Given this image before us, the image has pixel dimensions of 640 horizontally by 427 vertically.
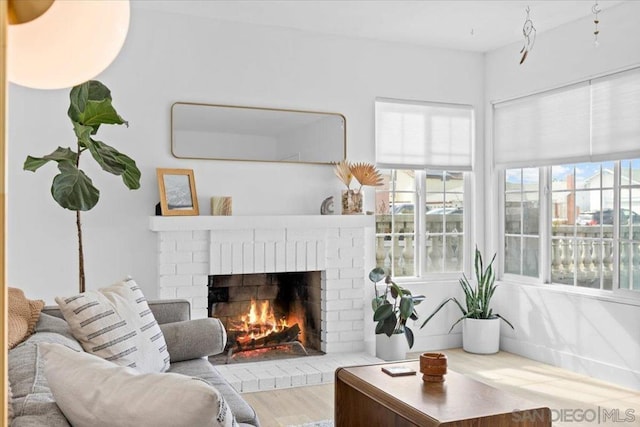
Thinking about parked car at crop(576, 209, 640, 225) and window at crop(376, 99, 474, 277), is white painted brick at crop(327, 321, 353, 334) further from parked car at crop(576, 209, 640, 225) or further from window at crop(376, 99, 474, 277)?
parked car at crop(576, 209, 640, 225)

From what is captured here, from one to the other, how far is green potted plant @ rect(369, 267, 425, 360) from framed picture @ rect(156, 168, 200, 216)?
159 cm

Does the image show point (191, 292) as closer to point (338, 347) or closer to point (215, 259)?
point (215, 259)

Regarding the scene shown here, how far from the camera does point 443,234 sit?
5594mm

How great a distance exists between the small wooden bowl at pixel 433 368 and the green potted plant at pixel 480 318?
8.86 feet

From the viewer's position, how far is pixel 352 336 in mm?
A: 4973

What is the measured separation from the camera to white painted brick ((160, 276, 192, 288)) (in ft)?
14.4

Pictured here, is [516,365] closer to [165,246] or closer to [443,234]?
[443,234]

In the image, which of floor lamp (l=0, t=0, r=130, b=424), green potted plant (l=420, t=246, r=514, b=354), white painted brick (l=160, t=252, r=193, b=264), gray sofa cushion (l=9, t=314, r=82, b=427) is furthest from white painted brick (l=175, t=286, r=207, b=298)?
floor lamp (l=0, t=0, r=130, b=424)

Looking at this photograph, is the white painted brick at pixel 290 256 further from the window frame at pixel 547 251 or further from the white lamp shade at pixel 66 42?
the white lamp shade at pixel 66 42

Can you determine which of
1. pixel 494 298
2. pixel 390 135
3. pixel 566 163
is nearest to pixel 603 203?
pixel 566 163

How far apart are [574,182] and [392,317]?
183cm

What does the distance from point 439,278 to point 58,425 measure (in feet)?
15.0

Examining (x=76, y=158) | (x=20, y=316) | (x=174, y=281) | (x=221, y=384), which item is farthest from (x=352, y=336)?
(x=20, y=316)

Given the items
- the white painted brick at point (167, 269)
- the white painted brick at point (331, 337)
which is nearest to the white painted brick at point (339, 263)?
the white painted brick at point (331, 337)
